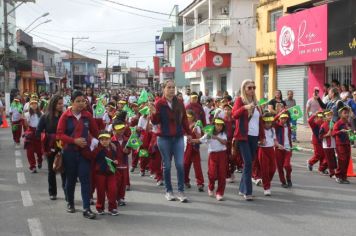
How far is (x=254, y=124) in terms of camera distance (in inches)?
309

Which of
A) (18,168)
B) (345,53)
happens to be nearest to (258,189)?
(18,168)

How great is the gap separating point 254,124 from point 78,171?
2701 millimetres

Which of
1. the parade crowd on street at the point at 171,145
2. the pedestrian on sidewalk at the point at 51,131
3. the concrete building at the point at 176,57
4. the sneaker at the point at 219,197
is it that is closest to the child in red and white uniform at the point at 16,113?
the parade crowd on street at the point at 171,145

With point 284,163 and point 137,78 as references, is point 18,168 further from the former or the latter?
point 137,78

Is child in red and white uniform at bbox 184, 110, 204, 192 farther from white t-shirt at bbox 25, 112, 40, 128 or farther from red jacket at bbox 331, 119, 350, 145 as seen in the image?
white t-shirt at bbox 25, 112, 40, 128

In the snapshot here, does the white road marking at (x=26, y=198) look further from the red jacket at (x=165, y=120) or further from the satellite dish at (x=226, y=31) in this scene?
the satellite dish at (x=226, y=31)

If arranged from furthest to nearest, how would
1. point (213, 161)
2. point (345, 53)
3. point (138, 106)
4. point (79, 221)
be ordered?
point (345, 53) → point (138, 106) → point (213, 161) → point (79, 221)

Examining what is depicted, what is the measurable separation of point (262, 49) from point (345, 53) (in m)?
8.44

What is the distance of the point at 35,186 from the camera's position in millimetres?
9406

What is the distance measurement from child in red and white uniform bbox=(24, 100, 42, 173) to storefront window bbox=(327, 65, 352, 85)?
36.9 ft

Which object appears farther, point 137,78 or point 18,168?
point 137,78

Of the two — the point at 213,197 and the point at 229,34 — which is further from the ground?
the point at 229,34

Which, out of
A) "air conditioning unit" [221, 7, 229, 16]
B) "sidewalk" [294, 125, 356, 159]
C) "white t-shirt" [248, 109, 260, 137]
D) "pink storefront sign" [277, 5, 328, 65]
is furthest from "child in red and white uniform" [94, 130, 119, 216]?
"air conditioning unit" [221, 7, 229, 16]

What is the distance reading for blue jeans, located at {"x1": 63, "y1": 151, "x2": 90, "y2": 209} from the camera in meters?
6.95
